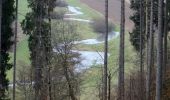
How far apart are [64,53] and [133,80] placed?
1113cm

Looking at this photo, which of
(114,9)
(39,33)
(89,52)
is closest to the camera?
(39,33)

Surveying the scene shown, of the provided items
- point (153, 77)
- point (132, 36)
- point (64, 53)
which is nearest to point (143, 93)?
point (153, 77)

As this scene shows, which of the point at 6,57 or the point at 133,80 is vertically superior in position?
the point at 6,57

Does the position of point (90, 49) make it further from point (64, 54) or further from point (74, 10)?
point (64, 54)

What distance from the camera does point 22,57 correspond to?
245ft

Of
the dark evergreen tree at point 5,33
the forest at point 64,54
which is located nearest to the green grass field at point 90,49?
the forest at point 64,54

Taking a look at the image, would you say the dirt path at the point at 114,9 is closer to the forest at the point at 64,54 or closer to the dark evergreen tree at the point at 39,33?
the forest at the point at 64,54

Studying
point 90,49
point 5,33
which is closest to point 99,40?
point 90,49

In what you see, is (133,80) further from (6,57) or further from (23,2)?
(23,2)

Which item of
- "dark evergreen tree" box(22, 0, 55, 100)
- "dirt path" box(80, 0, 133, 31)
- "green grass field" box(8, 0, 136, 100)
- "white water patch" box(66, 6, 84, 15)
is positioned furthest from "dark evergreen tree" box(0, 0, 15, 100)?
"white water patch" box(66, 6, 84, 15)

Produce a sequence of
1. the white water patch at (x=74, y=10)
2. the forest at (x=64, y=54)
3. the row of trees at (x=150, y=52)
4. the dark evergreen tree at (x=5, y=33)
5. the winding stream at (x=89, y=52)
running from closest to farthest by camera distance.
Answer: the row of trees at (x=150, y=52) → the forest at (x=64, y=54) → the dark evergreen tree at (x=5, y=33) → the winding stream at (x=89, y=52) → the white water patch at (x=74, y=10)

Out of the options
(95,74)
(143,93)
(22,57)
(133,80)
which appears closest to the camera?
(143,93)

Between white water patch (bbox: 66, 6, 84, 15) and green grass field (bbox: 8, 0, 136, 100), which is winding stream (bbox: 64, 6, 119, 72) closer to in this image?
white water patch (bbox: 66, 6, 84, 15)

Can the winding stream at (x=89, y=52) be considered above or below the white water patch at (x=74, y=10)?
below
